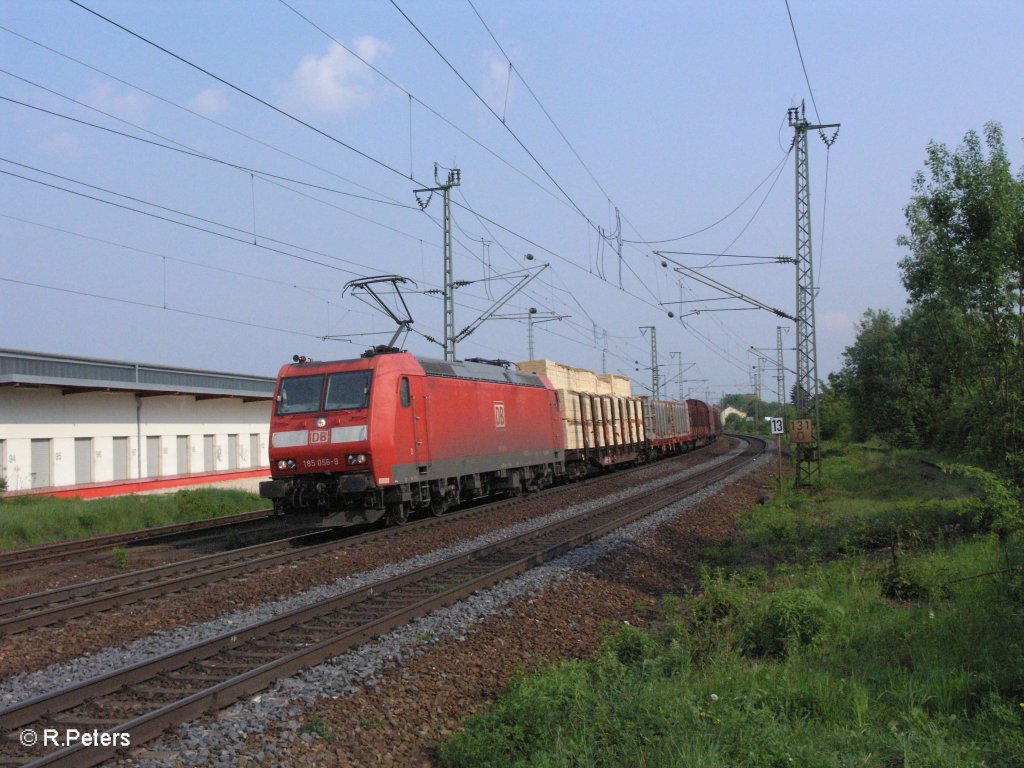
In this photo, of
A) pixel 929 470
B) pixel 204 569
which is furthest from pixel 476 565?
pixel 929 470

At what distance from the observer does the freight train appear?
1530cm

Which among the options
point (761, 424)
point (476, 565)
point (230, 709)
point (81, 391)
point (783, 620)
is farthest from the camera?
point (761, 424)

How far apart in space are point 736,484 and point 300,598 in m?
18.2

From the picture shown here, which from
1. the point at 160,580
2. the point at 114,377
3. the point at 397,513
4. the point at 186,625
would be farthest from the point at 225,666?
the point at 114,377

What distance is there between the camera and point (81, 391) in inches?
947

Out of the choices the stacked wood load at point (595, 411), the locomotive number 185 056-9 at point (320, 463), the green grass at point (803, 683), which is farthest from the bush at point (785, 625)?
the stacked wood load at point (595, 411)

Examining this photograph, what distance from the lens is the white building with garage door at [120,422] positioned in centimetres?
2233

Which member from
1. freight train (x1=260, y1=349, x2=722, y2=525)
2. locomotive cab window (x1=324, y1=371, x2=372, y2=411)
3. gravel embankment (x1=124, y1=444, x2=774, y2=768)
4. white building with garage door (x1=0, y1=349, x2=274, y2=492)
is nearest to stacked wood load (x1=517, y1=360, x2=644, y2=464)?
freight train (x1=260, y1=349, x2=722, y2=525)

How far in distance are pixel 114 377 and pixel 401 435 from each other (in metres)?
13.2

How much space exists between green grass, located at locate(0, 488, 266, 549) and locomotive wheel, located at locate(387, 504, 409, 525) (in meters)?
6.60

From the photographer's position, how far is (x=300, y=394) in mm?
16141

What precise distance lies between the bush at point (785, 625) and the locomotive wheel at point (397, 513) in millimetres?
10119

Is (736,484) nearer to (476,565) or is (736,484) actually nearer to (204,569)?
(476,565)

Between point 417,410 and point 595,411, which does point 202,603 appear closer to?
point 417,410
